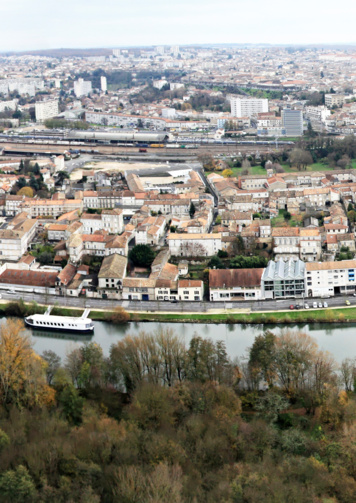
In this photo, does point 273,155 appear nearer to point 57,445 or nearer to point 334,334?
point 334,334

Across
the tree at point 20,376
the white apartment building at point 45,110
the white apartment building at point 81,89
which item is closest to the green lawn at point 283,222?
the tree at point 20,376

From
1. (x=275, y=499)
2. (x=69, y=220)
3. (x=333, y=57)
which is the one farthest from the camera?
(x=333, y=57)

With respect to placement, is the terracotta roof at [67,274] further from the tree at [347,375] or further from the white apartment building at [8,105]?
the white apartment building at [8,105]

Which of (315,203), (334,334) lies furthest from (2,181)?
(334,334)

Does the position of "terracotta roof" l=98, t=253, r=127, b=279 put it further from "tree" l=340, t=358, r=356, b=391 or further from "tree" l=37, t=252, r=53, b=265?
"tree" l=340, t=358, r=356, b=391

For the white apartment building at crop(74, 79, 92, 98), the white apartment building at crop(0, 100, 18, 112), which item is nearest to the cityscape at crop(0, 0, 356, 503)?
the white apartment building at crop(0, 100, 18, 112)

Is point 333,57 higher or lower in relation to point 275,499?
higher

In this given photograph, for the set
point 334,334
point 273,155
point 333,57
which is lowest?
point 334,334

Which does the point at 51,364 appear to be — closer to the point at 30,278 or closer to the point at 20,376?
the point at 20,376
